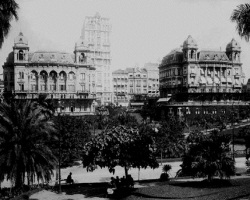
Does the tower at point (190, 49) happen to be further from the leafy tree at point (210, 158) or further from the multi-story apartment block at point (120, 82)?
the leafy tree at point (210, 158)

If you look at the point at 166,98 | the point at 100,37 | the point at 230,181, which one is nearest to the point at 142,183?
the point at 230,181

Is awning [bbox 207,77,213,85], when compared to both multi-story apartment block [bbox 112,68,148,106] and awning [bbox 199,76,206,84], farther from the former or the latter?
multi-story apartment block [bbox 112,68,148,106]

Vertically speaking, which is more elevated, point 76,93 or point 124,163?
point 76,93

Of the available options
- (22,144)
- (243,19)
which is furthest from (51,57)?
(243,19)

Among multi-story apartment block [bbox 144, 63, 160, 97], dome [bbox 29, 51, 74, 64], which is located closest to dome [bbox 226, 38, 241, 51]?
dome [bbox 29, 51, 74, 64]

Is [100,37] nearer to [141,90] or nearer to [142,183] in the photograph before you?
[141,90]

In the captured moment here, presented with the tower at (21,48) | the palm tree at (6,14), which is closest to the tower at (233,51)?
the tower at (21,48)
